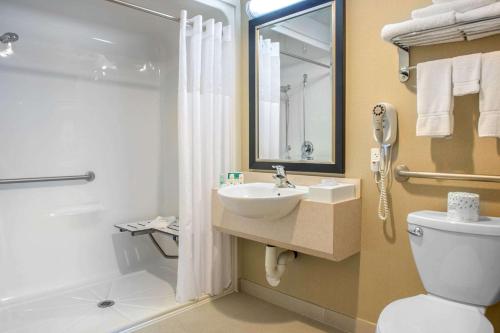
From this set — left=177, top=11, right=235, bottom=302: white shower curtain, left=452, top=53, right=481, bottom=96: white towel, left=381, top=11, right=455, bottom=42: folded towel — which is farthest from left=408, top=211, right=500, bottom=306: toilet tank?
left=177, top=11, right=235, bottom=302: white shower curtain

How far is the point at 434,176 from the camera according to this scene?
160 cm

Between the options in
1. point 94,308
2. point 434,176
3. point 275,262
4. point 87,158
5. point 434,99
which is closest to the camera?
point 434,99

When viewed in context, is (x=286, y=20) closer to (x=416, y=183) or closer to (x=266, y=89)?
(x=266, y=89)

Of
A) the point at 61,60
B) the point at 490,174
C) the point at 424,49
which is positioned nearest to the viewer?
the point at 490,174

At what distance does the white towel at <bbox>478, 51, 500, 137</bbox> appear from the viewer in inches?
53.0

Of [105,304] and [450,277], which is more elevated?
[450,277]

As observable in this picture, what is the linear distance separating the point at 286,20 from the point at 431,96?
1106mm

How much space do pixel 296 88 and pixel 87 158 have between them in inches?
67.5

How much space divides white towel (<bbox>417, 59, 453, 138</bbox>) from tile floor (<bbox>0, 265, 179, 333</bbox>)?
184 centimetres

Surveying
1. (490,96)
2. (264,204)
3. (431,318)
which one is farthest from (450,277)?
(264,204)

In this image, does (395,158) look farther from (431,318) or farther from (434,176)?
Answer: (431,318)

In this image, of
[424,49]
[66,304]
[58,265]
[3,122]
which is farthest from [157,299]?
[424,49]

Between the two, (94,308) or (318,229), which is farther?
(94,308)

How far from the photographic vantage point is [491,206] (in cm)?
149
